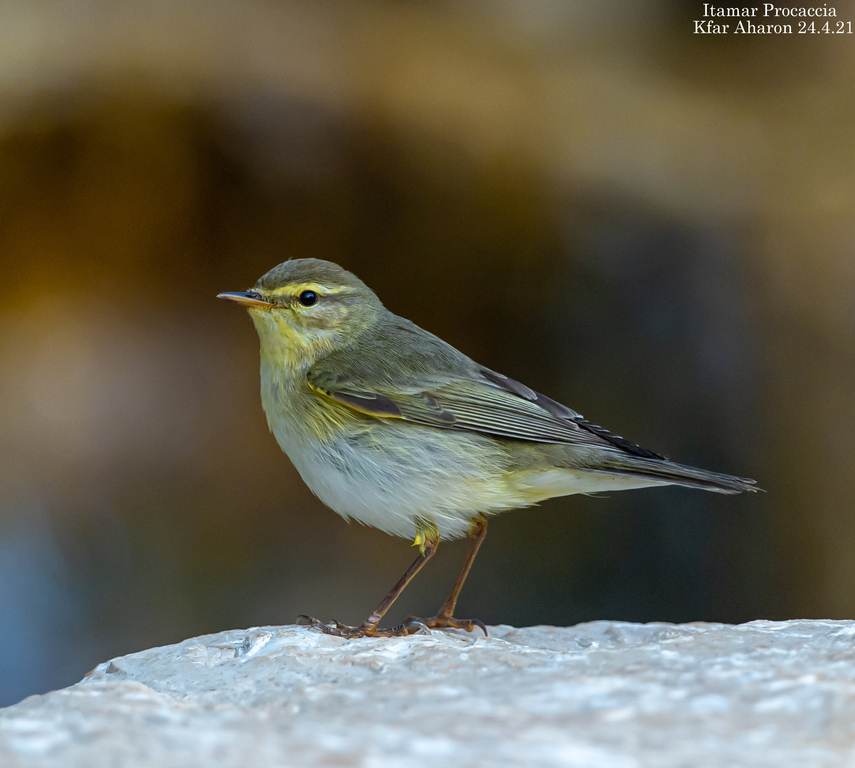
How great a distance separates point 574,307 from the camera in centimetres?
744

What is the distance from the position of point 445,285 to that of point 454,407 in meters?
3.38

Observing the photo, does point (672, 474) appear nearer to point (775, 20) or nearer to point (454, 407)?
point (454, 407)

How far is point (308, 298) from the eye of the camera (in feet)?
14.6

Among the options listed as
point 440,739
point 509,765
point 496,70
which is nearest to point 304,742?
point 440,739

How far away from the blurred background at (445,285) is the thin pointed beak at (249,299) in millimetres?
2921

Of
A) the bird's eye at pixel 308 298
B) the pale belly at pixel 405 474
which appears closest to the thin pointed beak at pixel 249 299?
the bird's eye at pixel 308 298

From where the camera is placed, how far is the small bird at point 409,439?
157 inches

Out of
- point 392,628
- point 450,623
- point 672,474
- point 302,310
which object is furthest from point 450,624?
point 302,310

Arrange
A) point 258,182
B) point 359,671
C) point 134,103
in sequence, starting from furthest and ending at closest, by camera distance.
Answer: point 258,182 → point 134,103 → point 359,671

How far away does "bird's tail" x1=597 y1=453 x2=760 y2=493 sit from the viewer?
3.73 metres

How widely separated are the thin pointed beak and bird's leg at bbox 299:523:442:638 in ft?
4.26

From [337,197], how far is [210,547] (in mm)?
3016

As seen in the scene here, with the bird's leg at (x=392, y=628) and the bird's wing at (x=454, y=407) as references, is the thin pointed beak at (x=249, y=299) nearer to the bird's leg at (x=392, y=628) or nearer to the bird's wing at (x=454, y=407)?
the bird's wing at (x=454, y=407)

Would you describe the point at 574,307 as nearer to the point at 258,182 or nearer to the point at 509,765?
the point at 258,182
